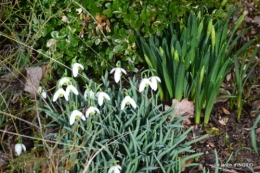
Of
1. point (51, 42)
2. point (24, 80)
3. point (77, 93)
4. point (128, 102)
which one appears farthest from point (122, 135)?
point (51, 42)

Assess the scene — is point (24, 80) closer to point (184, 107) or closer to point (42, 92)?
point (42, 92)

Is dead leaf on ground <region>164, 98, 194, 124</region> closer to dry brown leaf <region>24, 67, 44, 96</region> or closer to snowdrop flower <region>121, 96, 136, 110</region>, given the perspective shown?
snowdrop flower <region>121, 96, 136, 110</region>

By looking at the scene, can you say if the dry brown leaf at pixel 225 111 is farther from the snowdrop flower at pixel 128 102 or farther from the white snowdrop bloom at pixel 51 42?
the white snowdrop bloom at pixel 51 42

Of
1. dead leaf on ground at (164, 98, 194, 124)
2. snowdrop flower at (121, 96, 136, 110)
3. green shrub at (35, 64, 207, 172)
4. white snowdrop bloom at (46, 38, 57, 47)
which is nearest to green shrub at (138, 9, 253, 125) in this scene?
dead leaf on ground at (164, 98, 194, 124)

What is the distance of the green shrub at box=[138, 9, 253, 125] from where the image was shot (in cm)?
273

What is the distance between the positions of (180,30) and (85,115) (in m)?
0.91

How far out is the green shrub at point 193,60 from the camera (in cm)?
273

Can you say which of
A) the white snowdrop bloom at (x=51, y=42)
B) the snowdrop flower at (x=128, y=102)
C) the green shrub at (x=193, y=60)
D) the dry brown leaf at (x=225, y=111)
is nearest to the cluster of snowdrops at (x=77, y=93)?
the snowdrop flower at (x=128, y=102)

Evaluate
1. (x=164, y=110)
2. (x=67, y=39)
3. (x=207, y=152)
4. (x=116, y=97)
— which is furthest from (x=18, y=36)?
(x=207, y=152)

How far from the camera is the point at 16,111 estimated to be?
282 centimetres

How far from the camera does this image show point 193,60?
2.81 m

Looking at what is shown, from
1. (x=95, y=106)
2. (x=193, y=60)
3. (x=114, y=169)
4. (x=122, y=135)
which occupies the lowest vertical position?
(x=114, y=169)

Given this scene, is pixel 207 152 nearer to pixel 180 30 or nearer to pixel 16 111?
pixel 180 30

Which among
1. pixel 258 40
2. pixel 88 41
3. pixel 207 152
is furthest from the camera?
pixel 258 40
